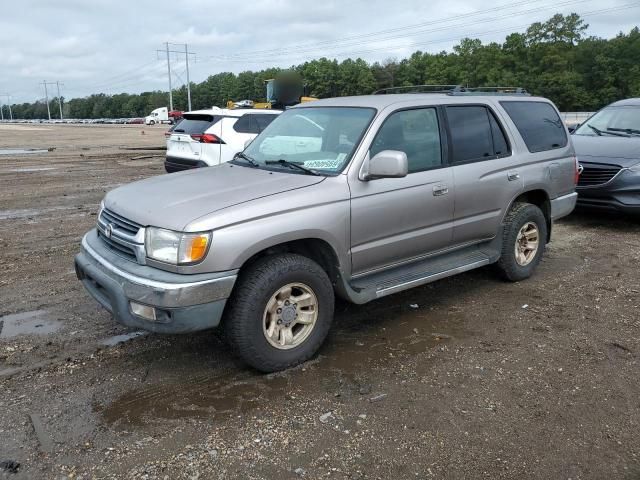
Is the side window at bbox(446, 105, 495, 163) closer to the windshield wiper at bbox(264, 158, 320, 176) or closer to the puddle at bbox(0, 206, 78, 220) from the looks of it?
the windshield wiper at bbox(264, 158, 320, 176)

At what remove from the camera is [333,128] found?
181 inches

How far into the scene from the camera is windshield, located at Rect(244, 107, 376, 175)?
4270 millimetres

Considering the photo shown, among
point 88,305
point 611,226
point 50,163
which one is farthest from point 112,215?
point 50,163

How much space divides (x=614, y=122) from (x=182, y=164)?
785 centimetres

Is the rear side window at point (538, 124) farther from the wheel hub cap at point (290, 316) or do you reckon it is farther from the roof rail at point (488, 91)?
the wheel hub cap at point (290, 316)

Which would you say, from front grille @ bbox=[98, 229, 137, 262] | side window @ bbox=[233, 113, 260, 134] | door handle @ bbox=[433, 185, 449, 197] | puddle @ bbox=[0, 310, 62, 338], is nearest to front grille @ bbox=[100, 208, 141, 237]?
front grille @ bbox=[98, 229, 137, 262]

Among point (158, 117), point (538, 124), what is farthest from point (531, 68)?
point (538, 124)

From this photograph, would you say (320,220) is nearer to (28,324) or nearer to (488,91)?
(28,324)

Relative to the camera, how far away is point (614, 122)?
9.12 meters

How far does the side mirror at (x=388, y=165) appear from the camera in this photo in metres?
3.93

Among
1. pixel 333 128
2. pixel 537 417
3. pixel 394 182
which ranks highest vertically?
pixel 333 128

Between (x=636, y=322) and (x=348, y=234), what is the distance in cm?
268

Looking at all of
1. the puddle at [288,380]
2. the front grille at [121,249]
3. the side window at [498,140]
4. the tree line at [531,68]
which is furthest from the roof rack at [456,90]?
the tree line at [531,68]

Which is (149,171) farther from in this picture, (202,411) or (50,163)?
(202,411)
